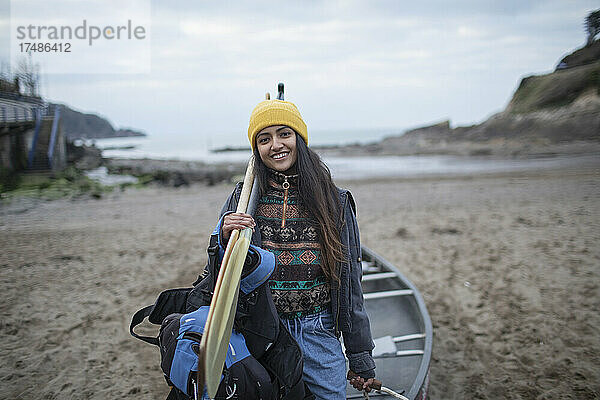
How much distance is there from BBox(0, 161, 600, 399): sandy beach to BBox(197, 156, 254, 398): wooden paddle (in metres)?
2.72

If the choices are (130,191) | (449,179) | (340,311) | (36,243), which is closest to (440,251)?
(340,311)

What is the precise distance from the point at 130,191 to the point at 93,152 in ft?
47.6

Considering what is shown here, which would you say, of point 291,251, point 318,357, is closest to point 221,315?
point 291,251

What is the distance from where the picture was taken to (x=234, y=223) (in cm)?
184

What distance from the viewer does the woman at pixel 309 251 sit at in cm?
212

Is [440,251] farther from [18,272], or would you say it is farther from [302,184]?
[18,272]

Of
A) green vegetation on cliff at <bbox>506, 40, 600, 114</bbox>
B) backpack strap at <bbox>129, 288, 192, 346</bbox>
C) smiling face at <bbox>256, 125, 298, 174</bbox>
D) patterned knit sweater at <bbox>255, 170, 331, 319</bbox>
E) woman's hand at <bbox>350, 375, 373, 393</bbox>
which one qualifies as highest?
green vegetation on cliff at <bbox>506, 40, 600, 114</bbox>

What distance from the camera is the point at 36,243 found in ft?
26.6

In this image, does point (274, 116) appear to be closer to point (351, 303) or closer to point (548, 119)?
point (351, 303)

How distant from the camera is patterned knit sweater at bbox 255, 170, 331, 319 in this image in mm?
2105

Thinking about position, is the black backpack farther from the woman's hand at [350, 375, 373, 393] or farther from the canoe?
the canoe

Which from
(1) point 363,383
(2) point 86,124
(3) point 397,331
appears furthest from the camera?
(2) point 86,124

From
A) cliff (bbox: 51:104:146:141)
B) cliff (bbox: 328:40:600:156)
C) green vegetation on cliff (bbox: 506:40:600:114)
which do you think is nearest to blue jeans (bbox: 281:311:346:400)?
cliff (bbox: 51:104:146:141)

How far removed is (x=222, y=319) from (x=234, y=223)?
1.50 feet
